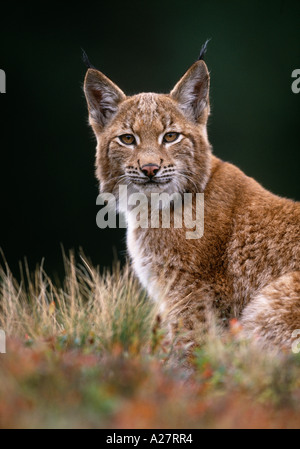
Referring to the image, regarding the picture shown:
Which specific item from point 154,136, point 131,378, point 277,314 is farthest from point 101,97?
point 131,378

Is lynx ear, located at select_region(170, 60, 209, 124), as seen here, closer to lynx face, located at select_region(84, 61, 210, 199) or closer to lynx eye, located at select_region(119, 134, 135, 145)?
lynx face, located at select_region(84, 61, 210, 199)

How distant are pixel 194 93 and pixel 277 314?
1875mm

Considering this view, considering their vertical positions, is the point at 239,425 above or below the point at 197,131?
below

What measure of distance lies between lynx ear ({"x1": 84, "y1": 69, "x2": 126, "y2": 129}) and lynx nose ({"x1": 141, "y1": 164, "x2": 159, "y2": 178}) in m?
0.74

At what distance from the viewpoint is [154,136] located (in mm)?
4496

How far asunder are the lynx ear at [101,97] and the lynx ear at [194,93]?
0.46 m

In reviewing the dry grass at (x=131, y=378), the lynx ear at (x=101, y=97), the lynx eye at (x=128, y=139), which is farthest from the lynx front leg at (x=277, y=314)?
the lynx ear at (x=101, y=97)

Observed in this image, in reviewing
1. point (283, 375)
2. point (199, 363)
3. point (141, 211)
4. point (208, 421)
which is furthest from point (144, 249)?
point (208, 421)

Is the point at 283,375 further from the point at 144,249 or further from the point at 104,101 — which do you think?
the point at 104,101

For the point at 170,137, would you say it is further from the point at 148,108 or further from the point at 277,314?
the point at 277,314

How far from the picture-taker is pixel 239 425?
2.55 m

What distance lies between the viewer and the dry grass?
2.53m

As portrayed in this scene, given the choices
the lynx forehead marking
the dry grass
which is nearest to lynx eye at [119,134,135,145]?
the lynx forehead marking

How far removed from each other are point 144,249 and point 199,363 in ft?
4.70
